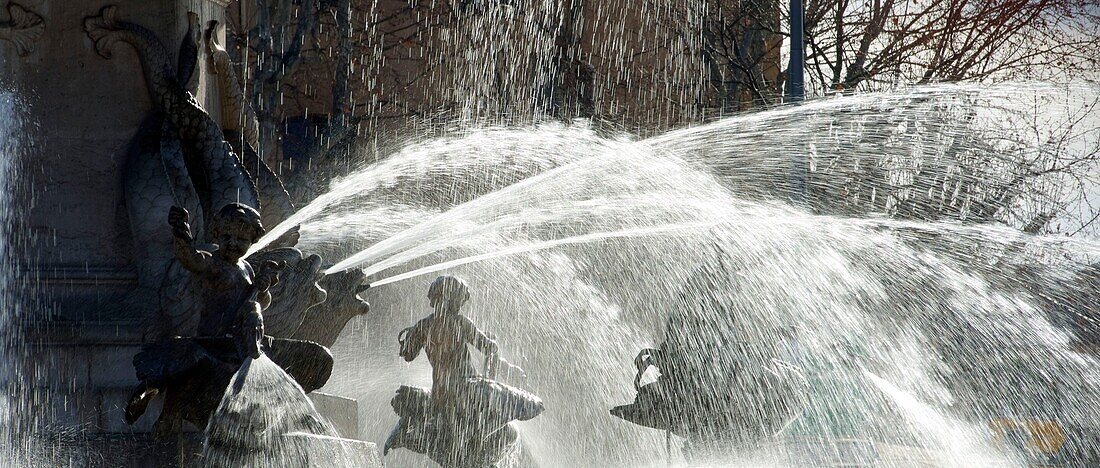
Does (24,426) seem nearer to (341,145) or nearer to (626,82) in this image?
(341,145)

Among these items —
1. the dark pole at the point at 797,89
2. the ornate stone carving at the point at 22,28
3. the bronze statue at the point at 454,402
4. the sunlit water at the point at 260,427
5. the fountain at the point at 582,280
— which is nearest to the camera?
the sunlit water at the point at 260,427

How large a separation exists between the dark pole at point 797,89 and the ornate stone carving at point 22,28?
27.8 feet

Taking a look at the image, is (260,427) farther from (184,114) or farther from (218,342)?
(184,114)

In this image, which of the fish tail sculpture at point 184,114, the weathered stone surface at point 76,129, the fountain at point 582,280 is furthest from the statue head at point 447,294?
the weathered stone surface at point 76,129

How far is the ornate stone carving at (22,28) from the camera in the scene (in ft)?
23.8

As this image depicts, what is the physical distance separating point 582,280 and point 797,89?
3.73m

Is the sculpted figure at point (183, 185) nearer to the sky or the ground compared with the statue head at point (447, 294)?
nearer to the sky

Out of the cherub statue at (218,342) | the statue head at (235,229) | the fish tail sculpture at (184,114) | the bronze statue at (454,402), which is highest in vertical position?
the fish tail sculpture at (184,114)

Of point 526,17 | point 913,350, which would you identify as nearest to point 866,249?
point 913,350

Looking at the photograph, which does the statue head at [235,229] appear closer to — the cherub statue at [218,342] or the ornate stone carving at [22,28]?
the cherub statue at [218,342]

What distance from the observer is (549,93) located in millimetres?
20969

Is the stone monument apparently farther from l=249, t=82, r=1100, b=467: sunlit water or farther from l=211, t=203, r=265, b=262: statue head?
l=249, t=82, r=1100, b=467: sunlit water

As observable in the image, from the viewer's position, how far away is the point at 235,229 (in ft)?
20.1

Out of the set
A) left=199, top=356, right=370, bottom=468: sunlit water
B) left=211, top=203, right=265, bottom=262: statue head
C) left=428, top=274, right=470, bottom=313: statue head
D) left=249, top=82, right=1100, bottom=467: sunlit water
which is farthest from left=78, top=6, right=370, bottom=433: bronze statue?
left=249, top=82, right=1100, bottom=467: sunlit water
